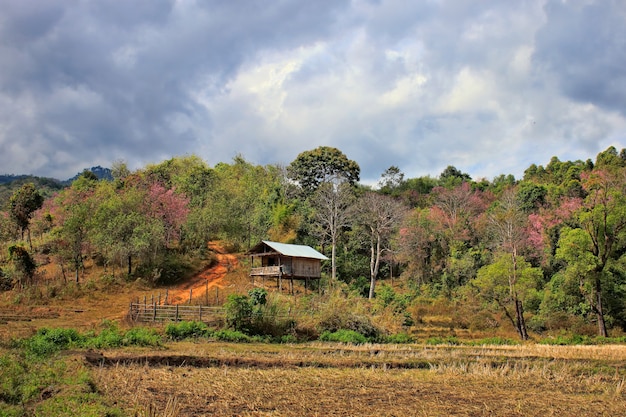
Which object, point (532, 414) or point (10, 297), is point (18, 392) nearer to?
point (532, 414)

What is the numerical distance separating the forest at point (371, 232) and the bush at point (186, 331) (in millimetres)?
16952

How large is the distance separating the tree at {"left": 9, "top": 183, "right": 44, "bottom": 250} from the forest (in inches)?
6.5

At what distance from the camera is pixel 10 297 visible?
3375 cm

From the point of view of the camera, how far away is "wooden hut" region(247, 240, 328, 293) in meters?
39.8

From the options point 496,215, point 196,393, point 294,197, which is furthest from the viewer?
point 294,197

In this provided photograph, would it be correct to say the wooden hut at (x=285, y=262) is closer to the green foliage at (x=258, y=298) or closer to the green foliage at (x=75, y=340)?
the green foliage at (x=258, y=298)

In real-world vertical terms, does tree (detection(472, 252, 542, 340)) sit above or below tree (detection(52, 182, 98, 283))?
below

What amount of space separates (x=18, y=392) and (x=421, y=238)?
41282 mm

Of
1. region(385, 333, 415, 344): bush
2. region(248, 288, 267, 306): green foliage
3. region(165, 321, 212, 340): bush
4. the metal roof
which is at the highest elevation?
the metal roof

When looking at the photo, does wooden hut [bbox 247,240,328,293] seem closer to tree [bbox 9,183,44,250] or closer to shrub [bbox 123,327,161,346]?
shrub [bbox 123,327,161,346]

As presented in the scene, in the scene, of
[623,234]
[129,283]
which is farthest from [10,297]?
[623,234]

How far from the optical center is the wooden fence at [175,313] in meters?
27.2

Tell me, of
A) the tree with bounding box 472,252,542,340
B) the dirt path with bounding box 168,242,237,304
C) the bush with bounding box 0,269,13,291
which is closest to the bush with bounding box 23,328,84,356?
the dirt path with bounding box 168,242,237,304

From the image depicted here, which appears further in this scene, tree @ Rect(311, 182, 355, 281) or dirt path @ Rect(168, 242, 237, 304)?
tree @ Rect(311, 182, 355, 281)
